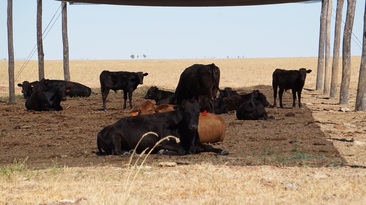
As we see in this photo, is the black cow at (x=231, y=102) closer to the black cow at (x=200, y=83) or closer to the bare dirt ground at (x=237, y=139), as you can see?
the bare dirt ground at (x=237, y=139)

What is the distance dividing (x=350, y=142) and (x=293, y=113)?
703 cm

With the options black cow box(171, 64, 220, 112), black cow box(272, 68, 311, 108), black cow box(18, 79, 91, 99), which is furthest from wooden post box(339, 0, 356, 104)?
black cow box(18, 79, 91, 99)

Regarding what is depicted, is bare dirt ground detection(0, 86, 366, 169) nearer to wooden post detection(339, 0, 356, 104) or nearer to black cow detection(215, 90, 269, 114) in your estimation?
black cow detection(215, 90, 269, 114)

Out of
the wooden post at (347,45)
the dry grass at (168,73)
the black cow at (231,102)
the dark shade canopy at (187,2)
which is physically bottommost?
the dry grass at (168,73)

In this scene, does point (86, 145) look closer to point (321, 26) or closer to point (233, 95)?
point (233, 95)

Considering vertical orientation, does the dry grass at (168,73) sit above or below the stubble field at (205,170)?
below

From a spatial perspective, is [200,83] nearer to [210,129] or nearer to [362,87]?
[362,87]

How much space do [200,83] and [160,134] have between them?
8.22 meters

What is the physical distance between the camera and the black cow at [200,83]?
20.2 m

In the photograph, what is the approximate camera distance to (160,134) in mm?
12219

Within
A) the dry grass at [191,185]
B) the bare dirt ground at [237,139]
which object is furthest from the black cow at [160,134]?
the dry grass at [191,185]

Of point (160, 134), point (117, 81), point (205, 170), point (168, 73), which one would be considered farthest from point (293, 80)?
point (168, 73)

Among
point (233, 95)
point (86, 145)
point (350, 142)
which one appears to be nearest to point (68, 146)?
point (86, 145)

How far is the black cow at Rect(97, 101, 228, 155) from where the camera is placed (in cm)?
1211
